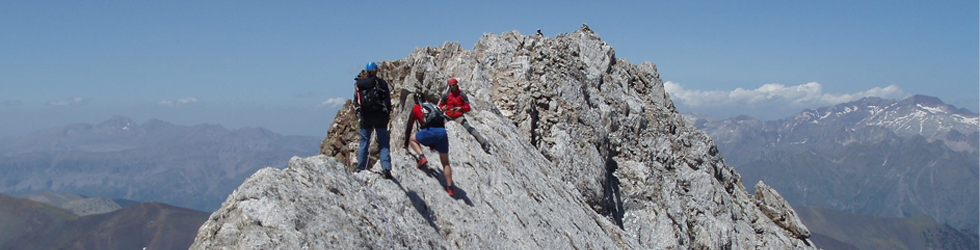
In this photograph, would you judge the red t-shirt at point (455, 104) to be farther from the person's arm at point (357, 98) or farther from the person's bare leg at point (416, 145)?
the person's arm at point (357, 98)

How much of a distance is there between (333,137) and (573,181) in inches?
513

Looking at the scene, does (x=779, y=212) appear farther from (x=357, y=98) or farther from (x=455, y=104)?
(x=357, y=98)

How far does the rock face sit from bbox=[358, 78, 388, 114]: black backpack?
1811mm

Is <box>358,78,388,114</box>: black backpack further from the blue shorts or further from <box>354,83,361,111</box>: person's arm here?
the blue shorts

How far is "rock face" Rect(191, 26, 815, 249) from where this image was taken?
1381cm

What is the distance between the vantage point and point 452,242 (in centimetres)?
1739

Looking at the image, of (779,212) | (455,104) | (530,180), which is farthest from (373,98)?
(779,212)

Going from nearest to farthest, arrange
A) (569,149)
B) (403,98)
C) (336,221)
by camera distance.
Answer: (336,221)
(403,98)
(569,149)

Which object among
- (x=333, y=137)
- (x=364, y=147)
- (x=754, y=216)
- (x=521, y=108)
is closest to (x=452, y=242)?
(x=364, y=147)

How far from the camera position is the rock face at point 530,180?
13.8 meters

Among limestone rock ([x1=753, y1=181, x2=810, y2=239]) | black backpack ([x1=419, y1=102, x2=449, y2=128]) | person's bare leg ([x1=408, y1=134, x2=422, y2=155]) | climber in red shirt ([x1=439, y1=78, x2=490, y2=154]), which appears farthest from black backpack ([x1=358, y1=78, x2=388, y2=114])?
limestone rock ([x1=753, y1=181, x2=810, y2=239])

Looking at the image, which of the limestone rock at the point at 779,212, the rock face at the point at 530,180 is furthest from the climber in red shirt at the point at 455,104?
the limestone rock at the point at 779,212

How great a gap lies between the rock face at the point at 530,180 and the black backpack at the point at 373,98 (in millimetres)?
1811

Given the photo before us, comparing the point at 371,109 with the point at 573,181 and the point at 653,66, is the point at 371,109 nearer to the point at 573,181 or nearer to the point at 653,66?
the point at 573,181
